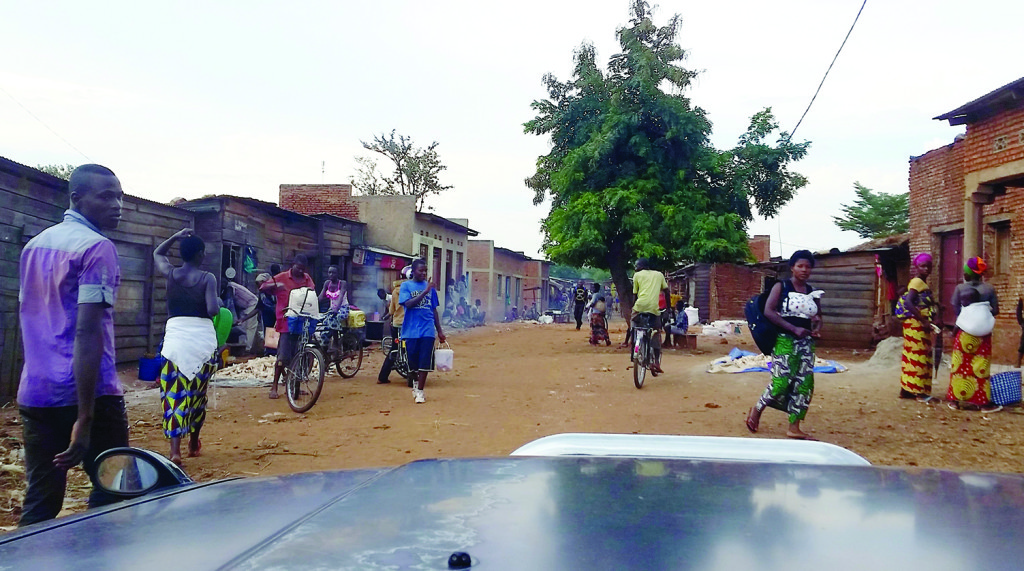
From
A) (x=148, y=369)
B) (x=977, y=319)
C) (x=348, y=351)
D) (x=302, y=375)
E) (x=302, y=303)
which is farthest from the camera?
(x=348, y=351)

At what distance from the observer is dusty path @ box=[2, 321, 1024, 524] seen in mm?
6160

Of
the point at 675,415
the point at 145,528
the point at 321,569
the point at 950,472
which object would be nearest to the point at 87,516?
the point at 145,528

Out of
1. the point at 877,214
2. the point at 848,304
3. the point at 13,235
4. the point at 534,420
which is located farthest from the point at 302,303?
the point at 877,214

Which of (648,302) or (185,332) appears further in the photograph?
(648,302)

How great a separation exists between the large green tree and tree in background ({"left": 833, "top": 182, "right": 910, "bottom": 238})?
14161 mm

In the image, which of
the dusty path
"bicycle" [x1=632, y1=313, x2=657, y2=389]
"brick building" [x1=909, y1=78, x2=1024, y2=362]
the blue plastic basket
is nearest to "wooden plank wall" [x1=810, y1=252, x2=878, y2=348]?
"brick building" [x1=909, y1=78, x2=1024, y2=362]

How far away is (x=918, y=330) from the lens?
8688 millimetres

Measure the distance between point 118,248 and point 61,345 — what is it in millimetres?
10016

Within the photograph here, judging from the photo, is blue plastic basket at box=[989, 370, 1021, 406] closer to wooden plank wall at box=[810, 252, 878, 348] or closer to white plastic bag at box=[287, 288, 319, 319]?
white plastic bag at box=[287, 288, 319, 319]

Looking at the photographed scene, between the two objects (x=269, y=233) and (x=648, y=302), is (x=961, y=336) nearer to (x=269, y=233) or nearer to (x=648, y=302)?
(x=648, y=302)

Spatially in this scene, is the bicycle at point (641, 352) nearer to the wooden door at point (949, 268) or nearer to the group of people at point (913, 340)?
the group of people at point (913, 340)

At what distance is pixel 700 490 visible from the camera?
163 cm

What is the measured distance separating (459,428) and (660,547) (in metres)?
6.32

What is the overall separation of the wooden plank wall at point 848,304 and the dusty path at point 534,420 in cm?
571
